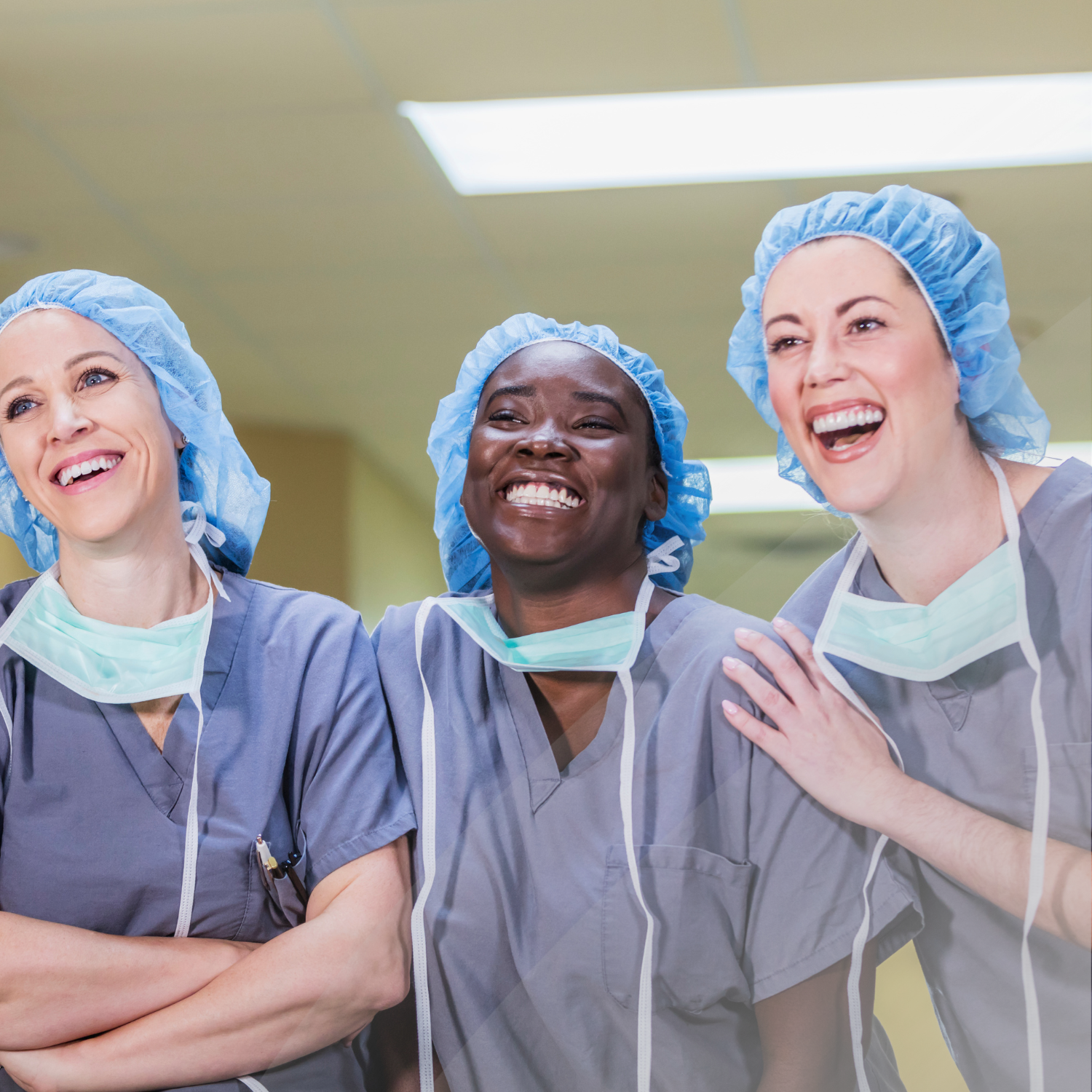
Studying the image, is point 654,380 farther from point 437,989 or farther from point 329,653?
point 437,989

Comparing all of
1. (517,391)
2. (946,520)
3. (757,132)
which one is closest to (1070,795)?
(946,520)

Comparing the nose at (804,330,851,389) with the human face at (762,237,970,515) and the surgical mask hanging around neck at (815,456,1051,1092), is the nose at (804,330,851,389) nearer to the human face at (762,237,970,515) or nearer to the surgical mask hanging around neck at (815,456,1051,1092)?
the human face at (762,237,970,515)

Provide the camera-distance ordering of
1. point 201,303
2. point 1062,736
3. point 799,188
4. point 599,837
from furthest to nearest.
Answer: point 201,303
point 799,188
point 599,837
point 1062,736

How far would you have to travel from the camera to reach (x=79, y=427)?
0.97 metres

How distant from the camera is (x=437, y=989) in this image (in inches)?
37.0

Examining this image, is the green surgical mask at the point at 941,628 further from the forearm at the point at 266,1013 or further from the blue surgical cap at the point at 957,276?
the forearm at the point at 266,1013

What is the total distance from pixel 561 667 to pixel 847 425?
0.36m

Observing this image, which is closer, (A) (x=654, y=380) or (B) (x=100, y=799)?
(B) (x=100, y=799)

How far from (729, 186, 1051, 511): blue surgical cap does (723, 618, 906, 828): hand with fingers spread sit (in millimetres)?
279

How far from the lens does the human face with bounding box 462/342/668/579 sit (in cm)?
99

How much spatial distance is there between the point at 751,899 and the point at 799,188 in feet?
2.38

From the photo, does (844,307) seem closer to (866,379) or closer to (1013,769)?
(866,379)

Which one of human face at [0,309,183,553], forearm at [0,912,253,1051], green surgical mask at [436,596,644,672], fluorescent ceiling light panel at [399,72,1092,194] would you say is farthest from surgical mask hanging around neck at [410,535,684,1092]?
fluorescent ceiling light panel at [399,72,1092,194]

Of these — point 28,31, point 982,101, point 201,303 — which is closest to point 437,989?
point 201,303
